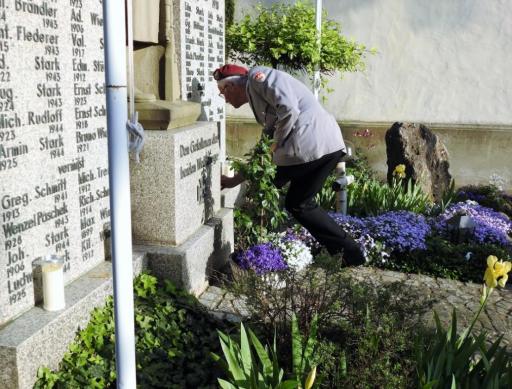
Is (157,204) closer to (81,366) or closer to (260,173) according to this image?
(260,173)

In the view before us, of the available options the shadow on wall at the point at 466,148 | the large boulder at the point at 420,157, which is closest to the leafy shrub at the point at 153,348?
the large boulder at the point at 420,157

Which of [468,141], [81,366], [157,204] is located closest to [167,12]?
[157,204]

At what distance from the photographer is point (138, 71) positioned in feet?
16.7

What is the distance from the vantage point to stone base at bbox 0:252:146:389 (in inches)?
102

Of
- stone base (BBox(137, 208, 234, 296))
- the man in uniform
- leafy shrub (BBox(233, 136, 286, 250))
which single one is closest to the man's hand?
leafy shrub (BBox(233, 136, 286, 250))

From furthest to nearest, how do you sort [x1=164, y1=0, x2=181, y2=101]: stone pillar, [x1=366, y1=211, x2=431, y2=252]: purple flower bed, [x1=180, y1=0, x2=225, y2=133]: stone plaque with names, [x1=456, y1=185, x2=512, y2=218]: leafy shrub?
1. [x1=456, y1=185, x2=512, y2=218]: leafy shrub
2. [x1=180, y1=0, x2=225, y2=133]: stone plaque with names
3. [x1=366, y1=211, x2=431, y2=252]: purple flower bed
4. [x1=164, y1=0, x2=181, y2=101]: stone pillar

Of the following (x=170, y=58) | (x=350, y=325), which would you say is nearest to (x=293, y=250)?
(x=170, y=58)

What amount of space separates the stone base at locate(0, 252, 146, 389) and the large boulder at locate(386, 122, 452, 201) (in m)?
5.06

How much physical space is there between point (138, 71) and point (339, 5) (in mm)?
5913

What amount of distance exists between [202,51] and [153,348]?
3.63 m

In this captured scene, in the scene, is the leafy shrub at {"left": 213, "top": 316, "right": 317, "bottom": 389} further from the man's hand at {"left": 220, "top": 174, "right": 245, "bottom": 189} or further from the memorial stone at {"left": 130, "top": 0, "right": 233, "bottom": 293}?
the man's hand at {"left": 220, "top": 174, "right": 245, "bottom": 189}

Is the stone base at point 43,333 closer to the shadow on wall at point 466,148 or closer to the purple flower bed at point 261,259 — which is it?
the purple flower bed at point 261,259

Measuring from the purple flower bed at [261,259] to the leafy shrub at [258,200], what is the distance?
283mm

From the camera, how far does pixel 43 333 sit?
9.02ft
